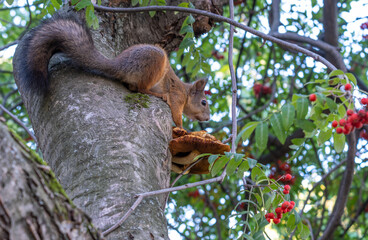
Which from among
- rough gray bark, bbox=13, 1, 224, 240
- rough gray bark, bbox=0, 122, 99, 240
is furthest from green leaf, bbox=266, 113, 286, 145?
rough gray bark, bbox=0, 122, 99, 240

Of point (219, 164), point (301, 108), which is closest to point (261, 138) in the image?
point (301, 108)

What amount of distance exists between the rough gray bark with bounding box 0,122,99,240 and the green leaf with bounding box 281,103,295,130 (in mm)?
876

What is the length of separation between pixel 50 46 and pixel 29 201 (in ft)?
6.47

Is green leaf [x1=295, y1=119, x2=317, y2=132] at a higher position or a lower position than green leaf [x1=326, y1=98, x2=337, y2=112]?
lower

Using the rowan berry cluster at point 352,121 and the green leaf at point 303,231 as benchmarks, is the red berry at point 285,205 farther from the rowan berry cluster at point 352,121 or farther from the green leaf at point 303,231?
the rowan berry cluster at point 352,121

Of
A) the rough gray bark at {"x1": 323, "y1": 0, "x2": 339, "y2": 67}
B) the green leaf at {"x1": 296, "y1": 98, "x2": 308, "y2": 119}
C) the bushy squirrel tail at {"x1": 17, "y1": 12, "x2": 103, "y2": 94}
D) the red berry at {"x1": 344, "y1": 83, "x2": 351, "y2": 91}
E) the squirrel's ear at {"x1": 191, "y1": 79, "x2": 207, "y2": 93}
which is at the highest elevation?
the bushy squirrel tail at {"x1": 17, "y1": 12, "x2": 103, "y2": 94}

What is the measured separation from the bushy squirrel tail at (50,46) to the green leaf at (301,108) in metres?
1.52

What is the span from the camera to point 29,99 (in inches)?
109

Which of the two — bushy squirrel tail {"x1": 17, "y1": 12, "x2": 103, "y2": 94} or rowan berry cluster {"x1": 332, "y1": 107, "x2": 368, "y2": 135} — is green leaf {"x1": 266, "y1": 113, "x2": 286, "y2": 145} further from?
bushy squirrel tail {"x1": 17, "y1": 12, "x2": 103, "y2": 94}

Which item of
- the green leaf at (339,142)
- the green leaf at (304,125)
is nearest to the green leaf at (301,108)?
the green leaf at (304,125)

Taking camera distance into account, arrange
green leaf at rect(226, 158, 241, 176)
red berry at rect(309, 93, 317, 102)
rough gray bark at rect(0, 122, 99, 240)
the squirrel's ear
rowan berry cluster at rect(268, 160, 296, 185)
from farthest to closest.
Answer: the squirrel's ear, rowan berry cluster at rect(268, 160, 296, 185), green leaf at rect(226, 158, 241, 176), red berry at rect(309, 93, 317, 102), rough gray bark at rect(0, 122, 99, 240)

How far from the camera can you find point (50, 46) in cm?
287

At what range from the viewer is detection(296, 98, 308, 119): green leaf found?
5.47 feet

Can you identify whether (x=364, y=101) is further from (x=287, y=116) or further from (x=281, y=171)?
(x=281, y=171)
